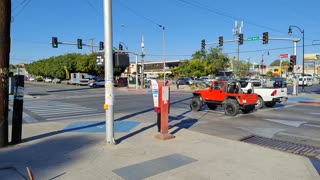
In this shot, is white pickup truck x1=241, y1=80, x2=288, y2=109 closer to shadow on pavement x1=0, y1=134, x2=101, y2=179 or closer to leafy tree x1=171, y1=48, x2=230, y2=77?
shadow on pavement x1=0, y1=134, x2=101, y2=179

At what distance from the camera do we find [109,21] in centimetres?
841

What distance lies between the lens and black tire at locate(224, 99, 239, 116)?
15.1 meters

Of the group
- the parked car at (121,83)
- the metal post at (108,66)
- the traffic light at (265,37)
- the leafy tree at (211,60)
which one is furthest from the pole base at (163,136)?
the leafy tree at (211,60)

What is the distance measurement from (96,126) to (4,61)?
4493 millimetres

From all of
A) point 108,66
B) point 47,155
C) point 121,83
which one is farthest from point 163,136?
point 121,83

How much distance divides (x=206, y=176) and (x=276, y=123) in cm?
797

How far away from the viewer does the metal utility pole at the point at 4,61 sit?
7773 mm

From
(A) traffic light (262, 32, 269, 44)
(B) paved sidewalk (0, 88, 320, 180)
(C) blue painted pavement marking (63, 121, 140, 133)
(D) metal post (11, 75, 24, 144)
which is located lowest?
(B) paved sidewalk (0, 88, 320, 180)

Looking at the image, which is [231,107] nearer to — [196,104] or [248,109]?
[248,109]

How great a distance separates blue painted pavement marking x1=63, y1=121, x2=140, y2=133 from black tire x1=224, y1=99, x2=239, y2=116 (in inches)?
206

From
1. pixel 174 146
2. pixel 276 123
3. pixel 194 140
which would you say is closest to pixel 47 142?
pixel 174 146

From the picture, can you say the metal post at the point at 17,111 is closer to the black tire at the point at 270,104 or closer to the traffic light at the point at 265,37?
the black tire at the point at 270,104

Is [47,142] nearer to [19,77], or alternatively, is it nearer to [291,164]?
[19,77]

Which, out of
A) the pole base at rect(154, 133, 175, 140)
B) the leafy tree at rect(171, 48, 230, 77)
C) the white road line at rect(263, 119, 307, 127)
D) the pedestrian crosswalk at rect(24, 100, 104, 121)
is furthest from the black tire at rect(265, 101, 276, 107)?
the leafy tree at rect(171, 48, 230, 77)
